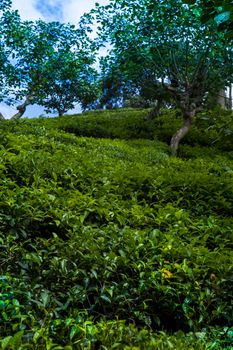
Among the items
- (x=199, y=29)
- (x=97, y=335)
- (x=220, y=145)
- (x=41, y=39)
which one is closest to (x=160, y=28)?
(x=199, y=29)

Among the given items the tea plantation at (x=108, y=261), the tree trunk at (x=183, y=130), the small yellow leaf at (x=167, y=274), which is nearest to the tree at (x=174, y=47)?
the tree trunk at (x=183, y=130)

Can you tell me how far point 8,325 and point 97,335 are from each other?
28.6 inches

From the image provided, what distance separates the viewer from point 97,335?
2.95 m

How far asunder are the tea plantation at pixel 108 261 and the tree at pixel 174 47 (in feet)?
25.9

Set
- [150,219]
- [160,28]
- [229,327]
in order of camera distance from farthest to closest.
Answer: [160,28], [150,219], [229,327]

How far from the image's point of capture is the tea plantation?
3049mm

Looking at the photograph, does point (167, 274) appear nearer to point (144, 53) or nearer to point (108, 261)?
point (108, 261)

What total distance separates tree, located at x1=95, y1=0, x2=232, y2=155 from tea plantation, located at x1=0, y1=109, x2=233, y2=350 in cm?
789

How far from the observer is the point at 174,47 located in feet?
49.6

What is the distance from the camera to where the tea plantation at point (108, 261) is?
10.0ft

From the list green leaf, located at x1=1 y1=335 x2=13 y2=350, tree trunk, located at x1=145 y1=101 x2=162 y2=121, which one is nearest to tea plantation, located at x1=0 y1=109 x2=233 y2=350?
green leaf, located at x1=1 y1=335 x2=13 y2=350

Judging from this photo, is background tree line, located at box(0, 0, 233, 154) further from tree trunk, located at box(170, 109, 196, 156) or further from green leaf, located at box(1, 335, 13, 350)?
green leaf, located at box(1, 335, 13, 350)

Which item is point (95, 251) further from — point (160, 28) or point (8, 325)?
point (160, 28)

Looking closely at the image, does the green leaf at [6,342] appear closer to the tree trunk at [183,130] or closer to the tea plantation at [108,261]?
the tea plantation at [108,261]
